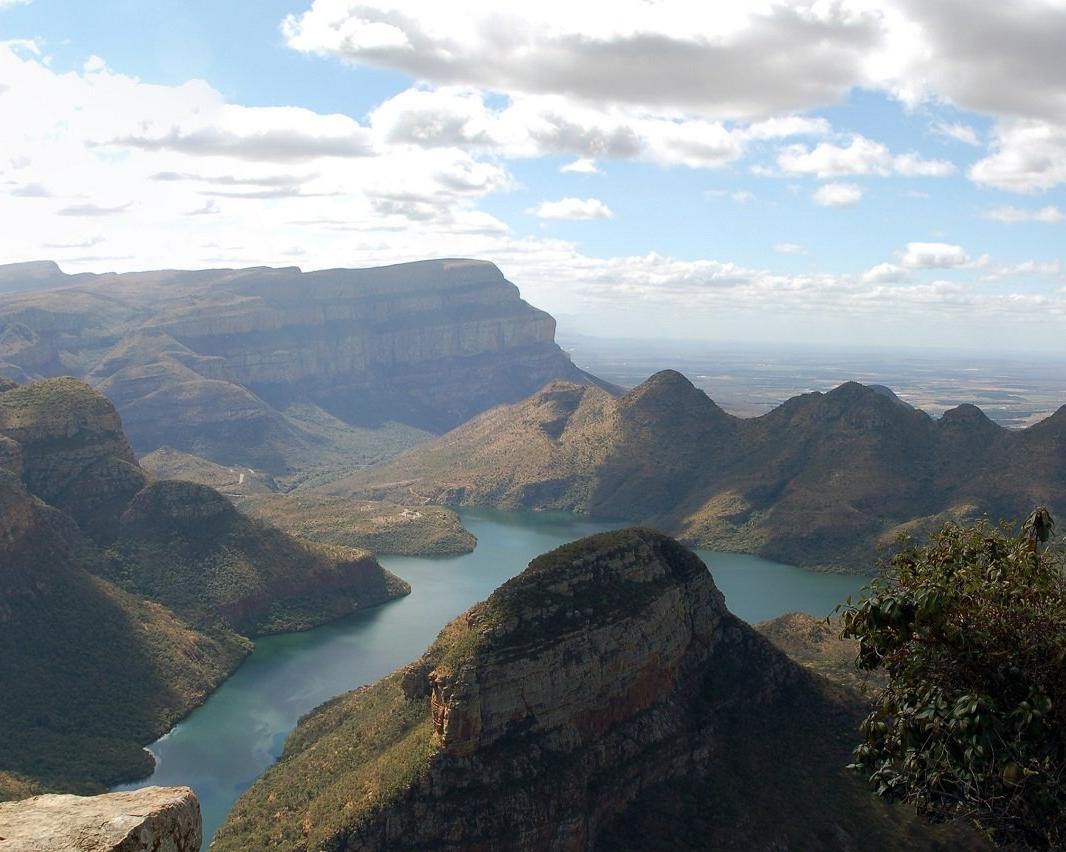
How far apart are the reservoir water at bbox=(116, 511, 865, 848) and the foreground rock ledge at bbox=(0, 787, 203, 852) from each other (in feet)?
199

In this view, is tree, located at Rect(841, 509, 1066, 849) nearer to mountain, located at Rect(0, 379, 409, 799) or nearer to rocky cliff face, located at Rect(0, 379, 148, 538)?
mountain, located at Rect(0, 379, 409, 799)

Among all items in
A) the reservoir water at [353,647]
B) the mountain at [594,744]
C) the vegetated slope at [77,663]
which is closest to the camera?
the mountain at [594,744]

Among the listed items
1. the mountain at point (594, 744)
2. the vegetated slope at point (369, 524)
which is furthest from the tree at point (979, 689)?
the vegetated slope at point (369, 524)

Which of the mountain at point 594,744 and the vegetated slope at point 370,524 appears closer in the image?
the mountain at point 594,744

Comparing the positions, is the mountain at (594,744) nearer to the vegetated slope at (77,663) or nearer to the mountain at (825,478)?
the vegetated slope at (77,663)

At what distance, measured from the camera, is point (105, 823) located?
1189 centimetres

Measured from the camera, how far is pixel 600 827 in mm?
55531

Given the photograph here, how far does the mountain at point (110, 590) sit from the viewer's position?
80.0 meters

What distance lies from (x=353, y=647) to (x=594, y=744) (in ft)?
194

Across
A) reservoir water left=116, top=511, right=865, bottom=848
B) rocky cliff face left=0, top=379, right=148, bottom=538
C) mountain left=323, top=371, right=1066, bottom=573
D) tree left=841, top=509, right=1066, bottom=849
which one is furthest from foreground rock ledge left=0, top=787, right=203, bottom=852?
mountain left=323, top=371, right=1066, bottom=573

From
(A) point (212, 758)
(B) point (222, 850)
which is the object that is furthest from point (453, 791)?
(A) point (212, 758)

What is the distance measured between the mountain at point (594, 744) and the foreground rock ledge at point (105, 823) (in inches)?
1680

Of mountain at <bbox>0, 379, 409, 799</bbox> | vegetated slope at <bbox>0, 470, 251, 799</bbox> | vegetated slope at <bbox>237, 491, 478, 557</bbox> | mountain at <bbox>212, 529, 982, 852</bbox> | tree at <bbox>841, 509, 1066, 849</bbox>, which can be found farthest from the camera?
vegetated slope at <bbox>237, 491, 478, 557</bbox>

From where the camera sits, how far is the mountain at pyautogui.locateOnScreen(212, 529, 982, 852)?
53.5 m
